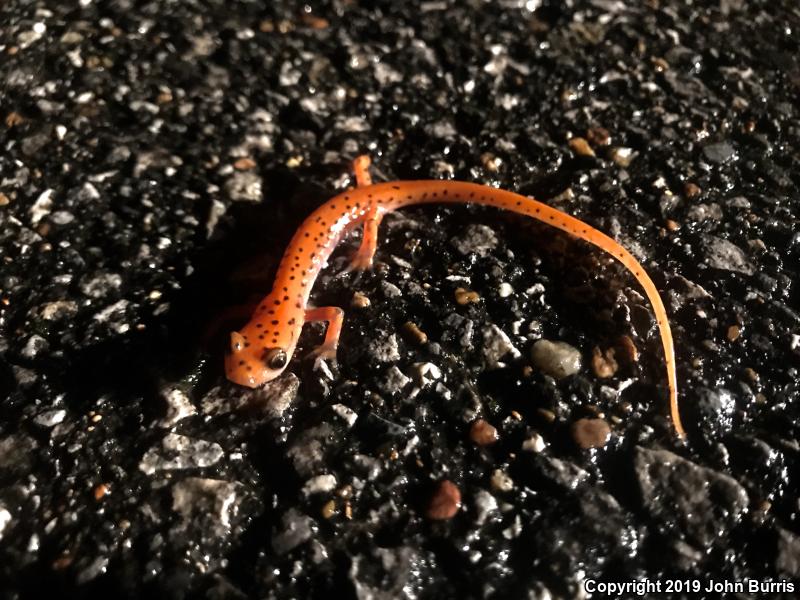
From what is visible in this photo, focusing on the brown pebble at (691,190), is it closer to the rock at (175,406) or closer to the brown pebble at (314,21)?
the brown pebble at (314,21)

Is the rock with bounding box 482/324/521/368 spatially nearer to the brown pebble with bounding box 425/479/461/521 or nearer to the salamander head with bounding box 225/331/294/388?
the brown pebble with bounding box 425/479/461/521

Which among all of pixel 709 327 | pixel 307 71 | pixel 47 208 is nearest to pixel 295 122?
pixel 307 71

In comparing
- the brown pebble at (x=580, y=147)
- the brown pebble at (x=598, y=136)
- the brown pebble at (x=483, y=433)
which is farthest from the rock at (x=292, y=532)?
the brown pebble at (x=598, y=136)

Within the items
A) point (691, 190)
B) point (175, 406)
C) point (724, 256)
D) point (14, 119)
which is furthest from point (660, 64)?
point (14, 119)

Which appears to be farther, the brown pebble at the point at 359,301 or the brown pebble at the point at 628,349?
the brown pebble at the point at 359,301

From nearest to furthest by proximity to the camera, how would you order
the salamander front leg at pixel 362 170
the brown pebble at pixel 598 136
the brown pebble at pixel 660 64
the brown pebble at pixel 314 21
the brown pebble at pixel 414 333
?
the brown pebble at pixel 414 333 < the salamander front leg at pixel 362 170 < the brown pebble at pixel 598 136 < the brown pebble at pixel 660 64 < the brown pebble at pixel 314 21

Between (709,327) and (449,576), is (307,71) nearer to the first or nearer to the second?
(709,327)

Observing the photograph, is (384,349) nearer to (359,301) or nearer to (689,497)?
(359,301)
